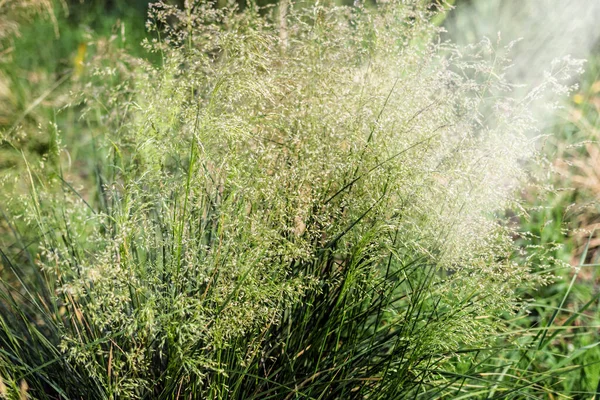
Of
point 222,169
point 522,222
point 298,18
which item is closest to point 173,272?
point 222,169

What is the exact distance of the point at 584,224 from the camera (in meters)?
2.88

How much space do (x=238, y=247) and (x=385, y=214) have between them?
1.01ft

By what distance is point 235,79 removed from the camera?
119 centimetres

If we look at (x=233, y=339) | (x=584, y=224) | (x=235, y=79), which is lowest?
(x=584, y=224)

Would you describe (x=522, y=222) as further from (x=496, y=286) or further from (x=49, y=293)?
(x=49, y=293)

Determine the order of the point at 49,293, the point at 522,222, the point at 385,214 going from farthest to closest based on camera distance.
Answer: the point at 522,222
the point at 49,293
the point at 385,214

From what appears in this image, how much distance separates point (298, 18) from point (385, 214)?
0.46 meters

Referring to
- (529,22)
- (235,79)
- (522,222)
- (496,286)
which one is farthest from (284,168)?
(529,22)

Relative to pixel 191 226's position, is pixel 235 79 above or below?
above

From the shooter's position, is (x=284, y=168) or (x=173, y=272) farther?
(x=284, y=168)

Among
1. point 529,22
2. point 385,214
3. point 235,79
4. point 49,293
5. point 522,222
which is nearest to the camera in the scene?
point 235,79

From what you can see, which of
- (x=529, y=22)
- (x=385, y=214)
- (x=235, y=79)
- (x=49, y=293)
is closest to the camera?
(x=235, y=79)

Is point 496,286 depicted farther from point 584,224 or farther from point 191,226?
point 584,224

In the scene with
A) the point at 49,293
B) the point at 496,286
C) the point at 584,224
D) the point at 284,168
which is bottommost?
the point at 584,224
